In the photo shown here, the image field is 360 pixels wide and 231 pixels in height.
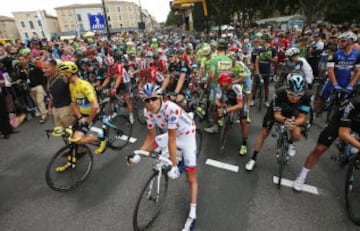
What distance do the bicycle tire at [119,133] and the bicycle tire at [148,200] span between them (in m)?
2.36

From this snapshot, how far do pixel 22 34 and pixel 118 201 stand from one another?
122 m

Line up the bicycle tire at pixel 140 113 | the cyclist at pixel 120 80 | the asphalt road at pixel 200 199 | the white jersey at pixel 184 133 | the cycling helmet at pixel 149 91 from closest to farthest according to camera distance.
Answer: the cycling helmet at pixel 149 91
the white jersey at pixel 184 133
the asphalt road at pixel 200 199
the cyclist at pixel 120 80
the bicycle tire at pixel 140 113

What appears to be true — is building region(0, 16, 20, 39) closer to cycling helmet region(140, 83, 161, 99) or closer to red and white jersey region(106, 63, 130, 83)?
red and white jersey region(106, 63, 130, 83)

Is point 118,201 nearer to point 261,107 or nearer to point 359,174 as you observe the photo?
point 359,174

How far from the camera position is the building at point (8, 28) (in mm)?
94787

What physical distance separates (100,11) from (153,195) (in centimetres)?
12268

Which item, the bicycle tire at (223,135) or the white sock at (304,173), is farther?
the bicycle tire at (223,135)

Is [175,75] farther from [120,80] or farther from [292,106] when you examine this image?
[292,106]

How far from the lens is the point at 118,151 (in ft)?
18.8

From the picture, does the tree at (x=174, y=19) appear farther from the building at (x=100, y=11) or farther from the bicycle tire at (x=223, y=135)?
the bicycle tire at (x=223, y=135)

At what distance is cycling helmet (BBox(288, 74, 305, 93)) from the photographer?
3544 mm

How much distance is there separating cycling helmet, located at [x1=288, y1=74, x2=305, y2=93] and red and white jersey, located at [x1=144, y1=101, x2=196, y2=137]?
5.56 feet

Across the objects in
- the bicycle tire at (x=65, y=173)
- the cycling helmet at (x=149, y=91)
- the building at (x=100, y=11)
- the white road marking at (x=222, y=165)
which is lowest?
the white road marking at (x=222, y=165)

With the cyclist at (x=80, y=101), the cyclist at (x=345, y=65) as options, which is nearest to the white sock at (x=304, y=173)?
the cyclist at (x=345, y=65)
